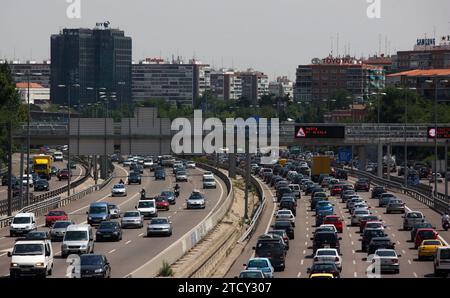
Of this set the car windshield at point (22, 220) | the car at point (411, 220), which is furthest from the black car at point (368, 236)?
the car windshield at point (22, 220)

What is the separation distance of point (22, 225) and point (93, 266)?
25222 millimetres

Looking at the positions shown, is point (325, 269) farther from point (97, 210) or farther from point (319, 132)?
point (319, 132)

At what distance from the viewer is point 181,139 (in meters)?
91.8

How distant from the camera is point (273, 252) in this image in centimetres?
4525

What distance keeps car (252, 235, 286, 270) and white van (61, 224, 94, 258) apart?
5.99 m

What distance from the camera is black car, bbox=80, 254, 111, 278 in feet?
114

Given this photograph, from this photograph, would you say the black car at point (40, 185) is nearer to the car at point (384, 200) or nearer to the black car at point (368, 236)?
the car at point (384, 200)

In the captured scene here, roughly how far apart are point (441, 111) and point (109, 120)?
9381 cm

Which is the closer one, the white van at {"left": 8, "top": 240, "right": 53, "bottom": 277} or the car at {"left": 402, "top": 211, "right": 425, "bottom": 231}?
the white van at {"left": 8, "top": 240, "right": 53, "bottom": 277}

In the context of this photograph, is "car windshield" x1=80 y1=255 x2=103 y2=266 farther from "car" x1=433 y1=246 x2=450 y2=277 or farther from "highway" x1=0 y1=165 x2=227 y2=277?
"car" x1=433 y1=246 x2=450 y2=277

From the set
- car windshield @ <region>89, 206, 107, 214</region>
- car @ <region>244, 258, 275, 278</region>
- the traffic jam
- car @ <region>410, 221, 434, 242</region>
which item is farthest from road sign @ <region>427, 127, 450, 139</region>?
car @ <region>244, 258, 275, 278</region>

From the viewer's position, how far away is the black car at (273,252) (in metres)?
44.5
